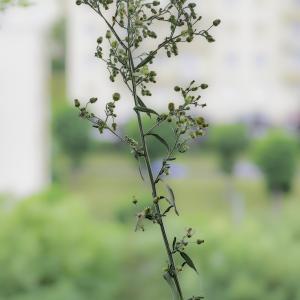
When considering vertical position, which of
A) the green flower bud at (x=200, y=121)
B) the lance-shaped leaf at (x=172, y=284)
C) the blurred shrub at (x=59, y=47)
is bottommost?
the lance-shaped leaf at (x=172, y=284)

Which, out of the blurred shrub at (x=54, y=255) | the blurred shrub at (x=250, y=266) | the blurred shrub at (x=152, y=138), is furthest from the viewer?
the blurred shrub at (x=152, y=138)

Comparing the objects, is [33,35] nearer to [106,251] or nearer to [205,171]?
[106,251]

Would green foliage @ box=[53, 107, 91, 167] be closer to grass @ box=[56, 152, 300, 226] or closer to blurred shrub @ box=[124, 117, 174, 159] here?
grass @ box=[56, 152, 300, 226]

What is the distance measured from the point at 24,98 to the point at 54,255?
6286 millimetres

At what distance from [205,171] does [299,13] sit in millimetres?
7011

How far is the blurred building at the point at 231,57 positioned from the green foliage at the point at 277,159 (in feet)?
28.3

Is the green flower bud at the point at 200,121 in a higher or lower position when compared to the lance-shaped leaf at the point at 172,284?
higher

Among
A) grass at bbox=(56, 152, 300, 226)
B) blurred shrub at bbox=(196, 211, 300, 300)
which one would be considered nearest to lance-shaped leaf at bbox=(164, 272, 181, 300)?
blurred shrub at bbox=(196, 211, 300, 300)

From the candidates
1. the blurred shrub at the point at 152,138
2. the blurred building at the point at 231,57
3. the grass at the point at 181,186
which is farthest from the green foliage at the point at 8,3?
the blurred building at the point at 231,57

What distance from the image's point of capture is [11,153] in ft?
37.5

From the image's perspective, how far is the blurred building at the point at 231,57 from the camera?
1164 inches

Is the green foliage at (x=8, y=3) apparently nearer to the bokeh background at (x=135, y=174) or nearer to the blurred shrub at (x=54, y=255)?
the bokeh background at (x=135, y=174)

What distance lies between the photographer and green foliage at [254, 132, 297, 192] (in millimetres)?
19094

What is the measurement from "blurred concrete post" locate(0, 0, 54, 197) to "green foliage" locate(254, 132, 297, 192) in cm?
762
